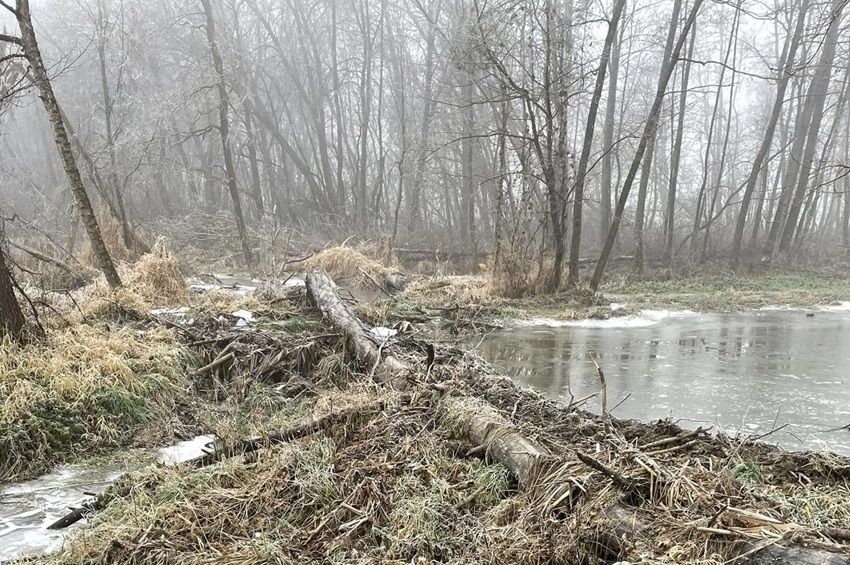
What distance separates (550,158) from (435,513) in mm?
10239

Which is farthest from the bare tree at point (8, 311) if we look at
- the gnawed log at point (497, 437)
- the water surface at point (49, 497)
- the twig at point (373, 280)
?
the twig at point (373, 280)

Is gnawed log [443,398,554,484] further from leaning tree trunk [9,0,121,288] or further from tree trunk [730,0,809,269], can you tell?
tree trunk [730,0,809,269]

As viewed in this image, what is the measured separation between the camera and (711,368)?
282 inches

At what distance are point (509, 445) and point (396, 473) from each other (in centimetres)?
79

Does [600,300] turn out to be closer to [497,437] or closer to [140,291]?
[140,291]

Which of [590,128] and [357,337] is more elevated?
[590,128]

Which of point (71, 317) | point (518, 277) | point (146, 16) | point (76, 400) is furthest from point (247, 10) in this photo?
point (76, 400)

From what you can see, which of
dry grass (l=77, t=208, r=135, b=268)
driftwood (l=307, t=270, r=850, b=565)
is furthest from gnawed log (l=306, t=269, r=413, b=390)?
dry grass (l=77, t=208, r=135, b=268)

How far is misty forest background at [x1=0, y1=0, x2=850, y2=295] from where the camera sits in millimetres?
13938

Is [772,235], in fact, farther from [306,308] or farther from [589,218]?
[306,308]

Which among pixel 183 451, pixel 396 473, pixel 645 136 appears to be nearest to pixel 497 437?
pixel 396 473

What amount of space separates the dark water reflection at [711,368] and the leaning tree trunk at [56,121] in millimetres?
5687

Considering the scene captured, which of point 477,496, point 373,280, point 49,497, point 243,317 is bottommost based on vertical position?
point 49,497

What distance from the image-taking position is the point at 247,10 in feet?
84.2
